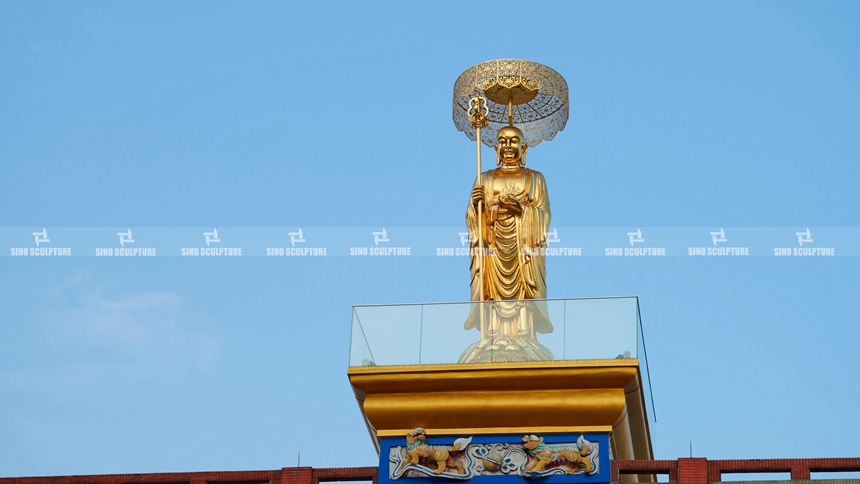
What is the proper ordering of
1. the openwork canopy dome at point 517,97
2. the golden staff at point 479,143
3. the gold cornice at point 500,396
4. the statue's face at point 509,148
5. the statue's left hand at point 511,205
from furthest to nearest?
the openwork canopy dome at point 517,97, the statue's face at point 509,148, the statue's left hand at point 511,205, the golden staff at point 479,143, the gold cornice at point 500,396

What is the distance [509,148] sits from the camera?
68.3ft

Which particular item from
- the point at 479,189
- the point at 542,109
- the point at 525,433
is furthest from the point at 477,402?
the point at 542,109

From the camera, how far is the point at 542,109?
21797mm

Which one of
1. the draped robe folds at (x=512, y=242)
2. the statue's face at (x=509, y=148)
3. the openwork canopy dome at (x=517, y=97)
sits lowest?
the draped robe folds at (x=512, y=242)

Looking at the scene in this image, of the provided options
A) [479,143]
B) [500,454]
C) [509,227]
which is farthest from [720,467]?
[479,143]

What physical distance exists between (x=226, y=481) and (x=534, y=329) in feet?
11.8

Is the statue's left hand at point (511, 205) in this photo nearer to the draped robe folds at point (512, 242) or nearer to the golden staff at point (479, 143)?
the draped robe folds at point (512, 242)

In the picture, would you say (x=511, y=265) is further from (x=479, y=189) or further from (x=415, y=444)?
(x=415, y=444)

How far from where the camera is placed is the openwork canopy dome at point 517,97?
69.1 ft

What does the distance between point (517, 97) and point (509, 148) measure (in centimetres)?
93

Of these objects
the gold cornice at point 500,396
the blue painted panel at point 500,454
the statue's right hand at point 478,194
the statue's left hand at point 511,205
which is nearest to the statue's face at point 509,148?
the statue's left hand at point 511,205

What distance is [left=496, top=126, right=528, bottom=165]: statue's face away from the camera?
68.3 feet

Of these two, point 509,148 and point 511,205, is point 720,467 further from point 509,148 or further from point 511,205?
point 509,148

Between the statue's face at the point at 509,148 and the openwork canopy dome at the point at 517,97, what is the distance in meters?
0.64
